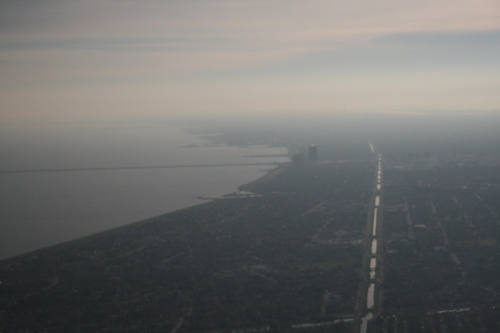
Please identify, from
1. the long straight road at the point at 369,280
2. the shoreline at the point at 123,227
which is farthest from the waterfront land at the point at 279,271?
the shoreline at the point at 123,227

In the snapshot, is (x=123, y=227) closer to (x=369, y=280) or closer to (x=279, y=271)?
(x=279, y=271)

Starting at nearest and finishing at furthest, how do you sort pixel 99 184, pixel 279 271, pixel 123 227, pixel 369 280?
pixel 369 280, pixel 279 271, pixel 123 227, pixel 99 184

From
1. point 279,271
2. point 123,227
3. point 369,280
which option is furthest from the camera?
point 123,227

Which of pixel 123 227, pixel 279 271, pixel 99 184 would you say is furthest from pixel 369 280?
pixel 99 184

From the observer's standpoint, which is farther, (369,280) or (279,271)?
(279,271)

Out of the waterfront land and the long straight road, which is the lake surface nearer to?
the waterfront land

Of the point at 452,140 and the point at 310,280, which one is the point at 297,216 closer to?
the point at 310,280

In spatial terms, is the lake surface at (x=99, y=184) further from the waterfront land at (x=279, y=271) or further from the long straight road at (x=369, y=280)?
the long straight road at (x=369, y=280)

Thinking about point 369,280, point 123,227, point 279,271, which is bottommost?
point 369,280

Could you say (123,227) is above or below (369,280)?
above

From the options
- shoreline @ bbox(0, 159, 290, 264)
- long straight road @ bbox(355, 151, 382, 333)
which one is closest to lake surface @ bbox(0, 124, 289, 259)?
shoreline @ bbox(0, 159, 290, 264)

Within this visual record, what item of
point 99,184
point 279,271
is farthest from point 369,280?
point 99,184
